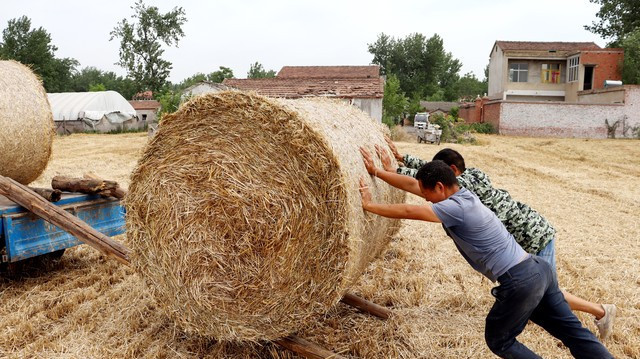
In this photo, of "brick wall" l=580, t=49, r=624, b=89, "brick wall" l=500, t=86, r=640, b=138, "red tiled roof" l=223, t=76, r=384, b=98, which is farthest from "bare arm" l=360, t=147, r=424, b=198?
"brick wall" l=580, t=49, r=624, b=89

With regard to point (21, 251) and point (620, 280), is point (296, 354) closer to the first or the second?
point (21, 251)

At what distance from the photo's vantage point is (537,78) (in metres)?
44.3

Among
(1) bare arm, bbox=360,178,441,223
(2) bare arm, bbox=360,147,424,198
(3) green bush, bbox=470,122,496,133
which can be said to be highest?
(2) bare arm, bbox=360,147,424,198

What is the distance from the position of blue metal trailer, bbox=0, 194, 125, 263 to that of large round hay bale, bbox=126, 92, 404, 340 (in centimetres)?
155

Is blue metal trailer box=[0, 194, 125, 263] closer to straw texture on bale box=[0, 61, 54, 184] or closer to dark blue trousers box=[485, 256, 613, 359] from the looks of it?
straw texture on bale box=[0, 61, 54, 184]

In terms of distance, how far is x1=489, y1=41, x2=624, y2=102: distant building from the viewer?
41.8 m

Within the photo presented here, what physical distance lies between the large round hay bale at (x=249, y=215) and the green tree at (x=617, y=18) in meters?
53.9

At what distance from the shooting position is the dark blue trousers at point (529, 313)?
3.52 meters

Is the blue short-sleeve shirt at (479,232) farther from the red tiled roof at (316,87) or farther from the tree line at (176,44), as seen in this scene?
the tree line at (176,44)

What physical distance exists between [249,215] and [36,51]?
63.4m

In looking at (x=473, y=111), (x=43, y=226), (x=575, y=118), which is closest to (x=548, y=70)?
(x=473, y=111)

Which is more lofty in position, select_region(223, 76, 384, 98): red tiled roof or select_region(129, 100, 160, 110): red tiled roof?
select_region(223, 76, 384, 98): red tiled roof

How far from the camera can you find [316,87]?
77.6 feet

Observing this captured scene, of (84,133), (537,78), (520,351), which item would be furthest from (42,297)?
(537,78)
